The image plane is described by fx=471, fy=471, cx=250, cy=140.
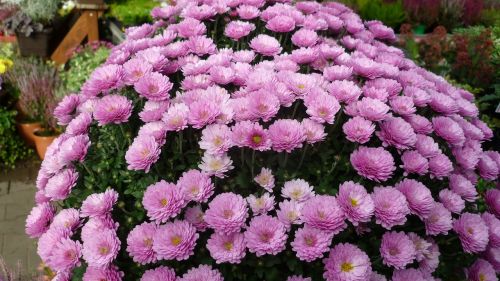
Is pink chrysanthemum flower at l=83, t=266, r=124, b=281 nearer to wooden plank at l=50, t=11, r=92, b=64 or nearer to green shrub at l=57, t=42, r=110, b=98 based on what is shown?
green shrub at l=57, t=42, r=110, b=98

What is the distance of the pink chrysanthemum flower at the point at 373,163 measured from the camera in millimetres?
1395

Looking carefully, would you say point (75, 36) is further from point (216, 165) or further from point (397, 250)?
point (397, 250)

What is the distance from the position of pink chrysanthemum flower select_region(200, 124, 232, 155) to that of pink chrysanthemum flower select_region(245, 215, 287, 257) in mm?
226

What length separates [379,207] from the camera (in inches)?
52.9

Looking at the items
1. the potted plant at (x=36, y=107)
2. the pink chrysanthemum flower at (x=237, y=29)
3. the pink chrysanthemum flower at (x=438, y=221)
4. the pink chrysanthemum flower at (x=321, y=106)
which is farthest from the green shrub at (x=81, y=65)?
the pink chrysanthemum flower at (x=438, y=221)

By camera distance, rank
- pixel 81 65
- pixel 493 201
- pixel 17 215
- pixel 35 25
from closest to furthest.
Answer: pixel 493 201 < pixel 17 215 < pixel 81 65 < pixel 35 25

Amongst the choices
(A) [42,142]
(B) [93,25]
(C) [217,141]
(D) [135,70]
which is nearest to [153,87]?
(D) [135,70]

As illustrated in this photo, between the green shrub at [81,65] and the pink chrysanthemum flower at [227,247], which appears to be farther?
the green shrub at [81,65]

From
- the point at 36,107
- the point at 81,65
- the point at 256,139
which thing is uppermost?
the point at 256,139

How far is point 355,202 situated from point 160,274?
0.59 meters

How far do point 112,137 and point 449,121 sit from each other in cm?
118

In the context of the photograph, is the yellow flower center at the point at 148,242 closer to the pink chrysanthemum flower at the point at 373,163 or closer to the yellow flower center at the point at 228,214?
the yellow flower center at the point at 228,214

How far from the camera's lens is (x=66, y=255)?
141cm

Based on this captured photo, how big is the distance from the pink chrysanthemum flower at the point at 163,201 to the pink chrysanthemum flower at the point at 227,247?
0.43 ft
